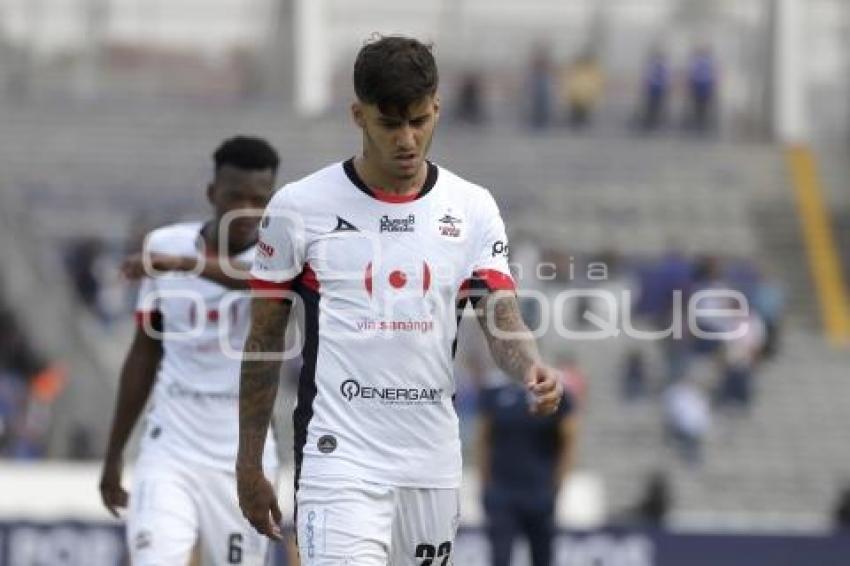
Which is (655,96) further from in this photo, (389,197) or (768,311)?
(389,197)

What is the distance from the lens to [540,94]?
36438mm

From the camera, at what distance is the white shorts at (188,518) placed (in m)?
9.67

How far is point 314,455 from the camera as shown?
301 inches

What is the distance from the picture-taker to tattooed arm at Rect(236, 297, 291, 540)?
7699 millimetres

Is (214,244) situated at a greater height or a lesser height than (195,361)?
greater

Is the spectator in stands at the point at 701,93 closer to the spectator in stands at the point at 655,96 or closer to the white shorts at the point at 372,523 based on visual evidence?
the spectator in stands at the point at 655,96

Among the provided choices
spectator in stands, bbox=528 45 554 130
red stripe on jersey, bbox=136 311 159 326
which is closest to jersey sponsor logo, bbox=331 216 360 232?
red stripe on jersey, bbox=136 311 159 326

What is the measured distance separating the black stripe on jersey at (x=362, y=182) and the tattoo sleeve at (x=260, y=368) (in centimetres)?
45

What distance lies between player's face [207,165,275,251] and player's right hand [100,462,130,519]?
3.67 ft

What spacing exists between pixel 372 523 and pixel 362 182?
43.6 inches

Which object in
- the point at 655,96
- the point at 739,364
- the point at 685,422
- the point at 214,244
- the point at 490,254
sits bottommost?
the point at 490,254

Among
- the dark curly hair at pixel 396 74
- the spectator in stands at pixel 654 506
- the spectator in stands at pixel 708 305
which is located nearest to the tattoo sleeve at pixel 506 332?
the dark curly hair at pixel 396 74

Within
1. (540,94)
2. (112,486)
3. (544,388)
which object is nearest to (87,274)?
(540,94)

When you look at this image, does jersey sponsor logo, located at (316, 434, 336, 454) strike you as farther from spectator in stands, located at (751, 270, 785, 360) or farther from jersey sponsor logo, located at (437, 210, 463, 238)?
spectator in stands, located at (751, 270, 785, 360)
